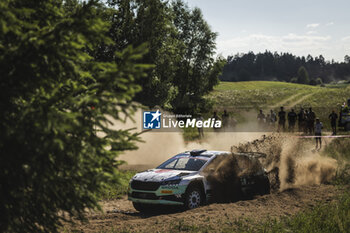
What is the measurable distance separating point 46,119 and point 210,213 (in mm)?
5755

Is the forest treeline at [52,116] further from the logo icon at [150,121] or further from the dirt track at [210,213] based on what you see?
the logo icon at [150,121]

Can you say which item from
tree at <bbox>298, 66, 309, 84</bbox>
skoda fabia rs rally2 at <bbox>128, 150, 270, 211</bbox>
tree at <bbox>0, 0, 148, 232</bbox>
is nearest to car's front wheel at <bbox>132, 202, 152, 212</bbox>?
skoda fabia rs rally2 at <bbox>128, 150, 270, 211</bbox>

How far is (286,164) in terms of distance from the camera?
13.9m

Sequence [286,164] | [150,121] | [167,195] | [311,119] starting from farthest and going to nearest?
[150,121] < [311,119] < [286,164] < [167,195]

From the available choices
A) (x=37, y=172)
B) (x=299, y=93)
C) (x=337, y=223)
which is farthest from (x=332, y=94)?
(x=37, y=172)

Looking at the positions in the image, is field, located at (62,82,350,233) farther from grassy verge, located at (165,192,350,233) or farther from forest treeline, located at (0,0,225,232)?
forest treeline, located at (0,0,225,232)

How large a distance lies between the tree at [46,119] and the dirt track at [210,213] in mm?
2169

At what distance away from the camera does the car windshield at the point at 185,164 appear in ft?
35.9

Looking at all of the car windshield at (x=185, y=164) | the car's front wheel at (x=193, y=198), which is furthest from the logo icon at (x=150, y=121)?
the car's front wheel at (x=193, y=198)

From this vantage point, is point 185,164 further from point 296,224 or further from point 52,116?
point 52,116

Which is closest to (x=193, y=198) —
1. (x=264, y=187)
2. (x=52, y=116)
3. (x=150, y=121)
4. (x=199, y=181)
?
(x=199, y=181)

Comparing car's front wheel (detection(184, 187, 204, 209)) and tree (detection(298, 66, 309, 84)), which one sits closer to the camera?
car's front wheel (detection(184, 187, 204, 209))

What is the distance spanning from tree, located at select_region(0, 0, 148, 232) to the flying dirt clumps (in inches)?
343

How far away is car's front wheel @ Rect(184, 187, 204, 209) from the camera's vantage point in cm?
1016
